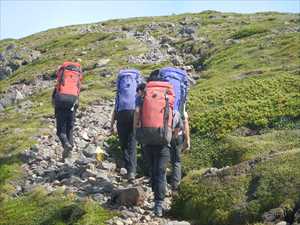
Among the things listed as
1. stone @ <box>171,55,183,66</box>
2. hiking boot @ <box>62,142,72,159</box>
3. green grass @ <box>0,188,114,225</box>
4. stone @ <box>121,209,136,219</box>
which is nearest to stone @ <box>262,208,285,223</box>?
stone @ <box>121,209,136,219</box>

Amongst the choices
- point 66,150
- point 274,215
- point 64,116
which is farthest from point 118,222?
point 64,116

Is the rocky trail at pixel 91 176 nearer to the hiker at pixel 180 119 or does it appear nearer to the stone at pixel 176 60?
the hiker at pixel 180 119

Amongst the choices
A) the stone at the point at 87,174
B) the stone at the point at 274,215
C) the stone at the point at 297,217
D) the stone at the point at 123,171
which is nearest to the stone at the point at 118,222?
the stone at the point at 274,215

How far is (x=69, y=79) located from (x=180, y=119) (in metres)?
5.96

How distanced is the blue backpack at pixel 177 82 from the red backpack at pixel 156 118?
3.96 feet

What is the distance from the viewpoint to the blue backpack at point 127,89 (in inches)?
636

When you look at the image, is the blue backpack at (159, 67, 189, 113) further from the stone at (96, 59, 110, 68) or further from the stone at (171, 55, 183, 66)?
the stone at (96, 59, 110, 68)

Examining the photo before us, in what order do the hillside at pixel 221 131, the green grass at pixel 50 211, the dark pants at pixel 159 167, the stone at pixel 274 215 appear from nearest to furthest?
the stone at pixel 274 215, the hillside at pixel 221 131, the dark pants at pixel 159 167, the green grass at pixel 50 211

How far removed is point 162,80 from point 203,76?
877 inches

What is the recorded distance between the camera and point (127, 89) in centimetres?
1633

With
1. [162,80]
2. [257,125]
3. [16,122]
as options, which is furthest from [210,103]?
[162,80]

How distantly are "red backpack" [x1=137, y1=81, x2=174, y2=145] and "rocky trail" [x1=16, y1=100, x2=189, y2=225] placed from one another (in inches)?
65.0

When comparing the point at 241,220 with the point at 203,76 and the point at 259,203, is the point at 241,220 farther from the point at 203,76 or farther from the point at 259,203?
the point at 203,76

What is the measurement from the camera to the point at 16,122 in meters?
28.1
